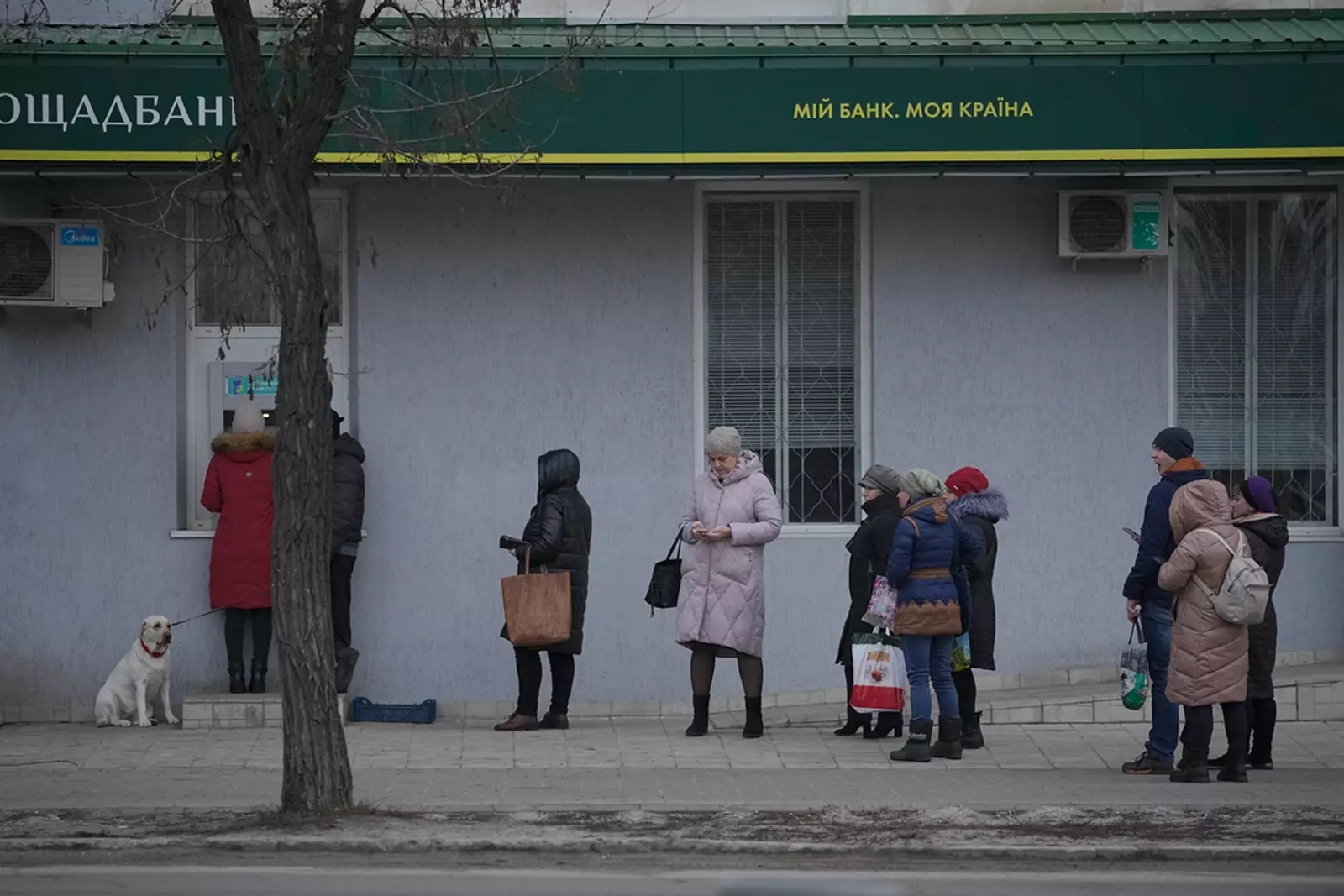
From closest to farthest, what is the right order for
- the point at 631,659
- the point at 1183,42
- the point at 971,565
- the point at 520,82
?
the point at 520,82 < the point at 971,565 < the point at 1183,42 < the point at 631,659

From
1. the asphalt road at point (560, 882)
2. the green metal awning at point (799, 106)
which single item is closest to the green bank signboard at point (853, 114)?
the green metal awning at point (799, 106)

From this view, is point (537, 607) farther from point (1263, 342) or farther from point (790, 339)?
point (1263, 342)

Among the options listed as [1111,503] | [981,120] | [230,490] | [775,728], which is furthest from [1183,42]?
[230,490]

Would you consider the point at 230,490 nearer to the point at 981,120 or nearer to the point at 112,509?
the point at 112,509

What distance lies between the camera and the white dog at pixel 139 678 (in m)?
11.4

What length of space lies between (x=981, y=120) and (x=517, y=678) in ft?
15.5

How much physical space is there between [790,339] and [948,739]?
324 cm

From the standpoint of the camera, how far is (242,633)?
11.9 metres

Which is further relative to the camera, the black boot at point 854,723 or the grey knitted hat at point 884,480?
the black boot at point 854,723

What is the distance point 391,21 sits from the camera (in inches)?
483

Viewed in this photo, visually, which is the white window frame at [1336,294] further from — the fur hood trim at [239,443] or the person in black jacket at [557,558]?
the fur hood trim at [239,443]

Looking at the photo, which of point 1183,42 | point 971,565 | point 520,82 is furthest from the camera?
point 1183,42

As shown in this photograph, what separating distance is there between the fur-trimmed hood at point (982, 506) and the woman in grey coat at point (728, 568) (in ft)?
3.60

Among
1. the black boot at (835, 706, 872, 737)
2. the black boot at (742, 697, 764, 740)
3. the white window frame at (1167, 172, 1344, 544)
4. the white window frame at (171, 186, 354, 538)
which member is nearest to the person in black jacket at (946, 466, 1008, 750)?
the black boot at (835, 706, 872, 737)
